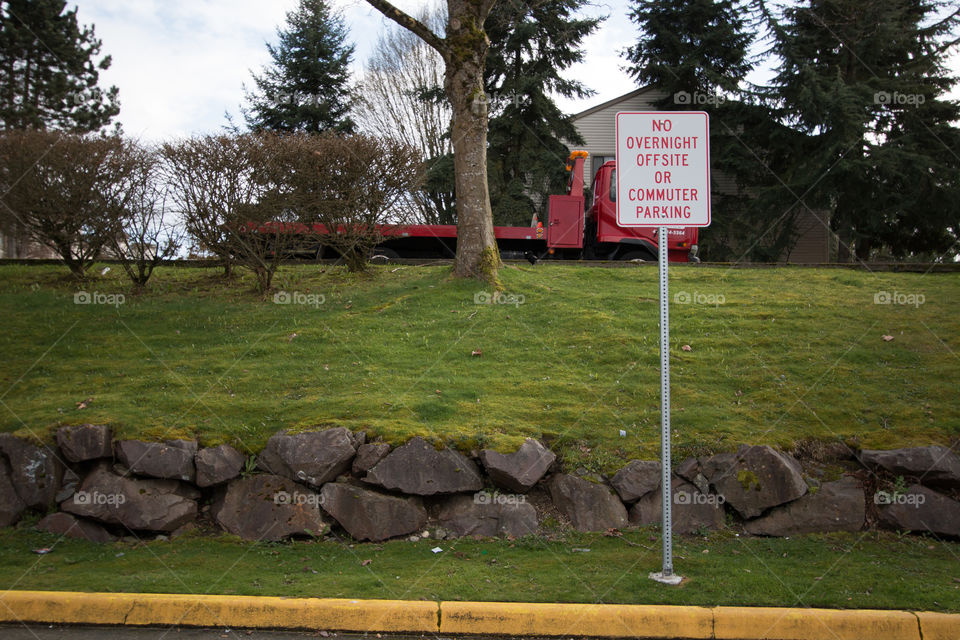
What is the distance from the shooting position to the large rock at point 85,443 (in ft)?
21.4

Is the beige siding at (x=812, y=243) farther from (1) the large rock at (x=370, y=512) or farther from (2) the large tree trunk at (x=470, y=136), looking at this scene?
(1) the large rock at (x=370, y=512)

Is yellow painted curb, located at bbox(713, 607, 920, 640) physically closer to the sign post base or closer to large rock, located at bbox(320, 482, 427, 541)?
the sign post base

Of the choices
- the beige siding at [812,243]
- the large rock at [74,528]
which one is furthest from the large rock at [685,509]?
the beige siding at [812,243]

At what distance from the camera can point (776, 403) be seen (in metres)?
7.35

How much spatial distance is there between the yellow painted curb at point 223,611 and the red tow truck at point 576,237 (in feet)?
36.8

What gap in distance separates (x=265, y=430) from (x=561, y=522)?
301cm

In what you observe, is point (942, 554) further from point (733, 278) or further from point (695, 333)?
point (733, 278)

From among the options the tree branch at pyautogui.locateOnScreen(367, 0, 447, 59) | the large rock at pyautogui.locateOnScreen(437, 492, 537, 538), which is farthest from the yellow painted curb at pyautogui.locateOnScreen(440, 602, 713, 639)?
the tree branch at pyautogui.locateOnScreen(367, 0, 447, 59)

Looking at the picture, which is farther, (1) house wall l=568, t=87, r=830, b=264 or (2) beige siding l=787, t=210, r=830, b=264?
(1) house wall l=568, t=87, r=830, b=264

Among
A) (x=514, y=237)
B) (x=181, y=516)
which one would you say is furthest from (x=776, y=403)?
(x=514, y=237)

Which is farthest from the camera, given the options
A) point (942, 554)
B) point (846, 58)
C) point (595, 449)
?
point (846, 58)

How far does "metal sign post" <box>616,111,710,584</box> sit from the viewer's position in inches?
217

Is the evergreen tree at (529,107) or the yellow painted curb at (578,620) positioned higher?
the evergreen tree at (529,107)

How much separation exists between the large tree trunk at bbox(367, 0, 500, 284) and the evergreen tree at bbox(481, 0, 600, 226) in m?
12.5
